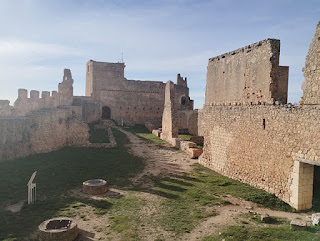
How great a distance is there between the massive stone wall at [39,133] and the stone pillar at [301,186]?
10.4m

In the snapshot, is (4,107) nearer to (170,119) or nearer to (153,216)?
(153,216)

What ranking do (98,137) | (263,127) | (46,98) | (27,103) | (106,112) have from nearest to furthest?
(263,127) < (27,103) < (46,98) < (98,137) < (106,112)

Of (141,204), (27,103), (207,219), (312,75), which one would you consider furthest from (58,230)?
(27,103)

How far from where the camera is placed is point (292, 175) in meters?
7.92

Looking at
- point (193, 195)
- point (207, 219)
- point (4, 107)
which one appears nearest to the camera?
point (207, 219)

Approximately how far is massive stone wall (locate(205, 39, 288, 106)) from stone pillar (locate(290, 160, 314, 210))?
2.55 m

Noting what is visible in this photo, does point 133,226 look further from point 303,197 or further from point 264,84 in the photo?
point 264,84

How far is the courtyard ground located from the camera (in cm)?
619

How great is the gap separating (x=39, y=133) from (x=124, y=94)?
835 inches

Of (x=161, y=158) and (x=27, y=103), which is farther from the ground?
(x=27, y=103)

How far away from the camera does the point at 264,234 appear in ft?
20.0

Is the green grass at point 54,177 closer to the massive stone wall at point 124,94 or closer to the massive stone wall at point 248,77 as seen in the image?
the massive stone wall at point 248,77

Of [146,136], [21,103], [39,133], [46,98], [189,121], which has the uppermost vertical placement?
[46,98]

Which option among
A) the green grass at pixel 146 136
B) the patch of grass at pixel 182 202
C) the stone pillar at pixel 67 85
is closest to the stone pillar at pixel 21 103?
the patch of grass at pixel 182 202
